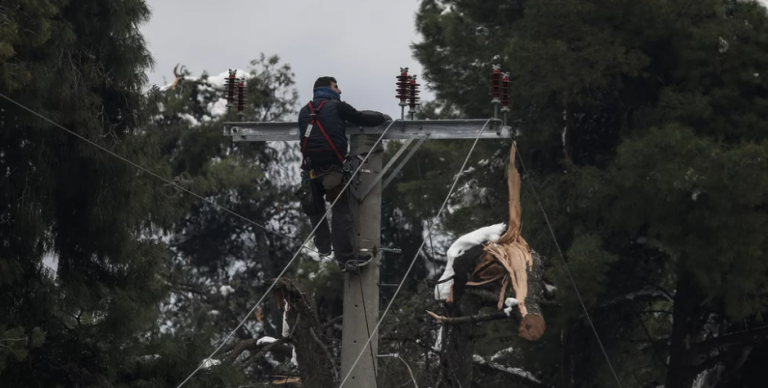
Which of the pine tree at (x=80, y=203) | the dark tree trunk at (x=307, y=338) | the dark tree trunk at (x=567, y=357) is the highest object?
the pine tree at (x=80, y=203)

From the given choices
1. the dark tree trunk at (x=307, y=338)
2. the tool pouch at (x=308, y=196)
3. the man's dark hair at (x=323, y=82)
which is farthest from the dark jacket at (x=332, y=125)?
the dark tree trunk at (x=307, y=338)

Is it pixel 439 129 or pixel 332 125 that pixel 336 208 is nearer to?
pixel 332 125

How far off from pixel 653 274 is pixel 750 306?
3366 mm

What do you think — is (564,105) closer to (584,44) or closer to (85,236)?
(584,44)

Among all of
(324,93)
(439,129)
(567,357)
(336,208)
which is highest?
(324,93)

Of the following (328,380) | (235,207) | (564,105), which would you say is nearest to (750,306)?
(564,105)

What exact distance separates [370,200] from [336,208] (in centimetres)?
27

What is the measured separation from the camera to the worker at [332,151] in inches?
402

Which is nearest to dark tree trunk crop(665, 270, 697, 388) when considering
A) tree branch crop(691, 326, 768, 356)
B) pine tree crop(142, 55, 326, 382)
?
tree branch crop(691, 326, 768, 356)

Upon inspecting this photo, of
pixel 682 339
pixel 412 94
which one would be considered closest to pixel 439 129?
pixel 412 94

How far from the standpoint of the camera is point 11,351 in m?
10.3

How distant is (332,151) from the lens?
10227mm

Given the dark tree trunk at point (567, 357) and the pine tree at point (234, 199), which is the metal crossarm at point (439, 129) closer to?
the dark tree trunk at point (567, 357)

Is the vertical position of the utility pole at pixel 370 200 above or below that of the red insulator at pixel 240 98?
below
